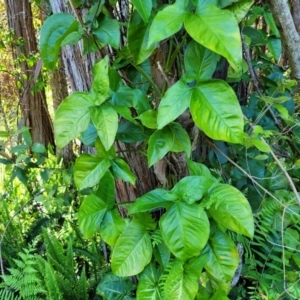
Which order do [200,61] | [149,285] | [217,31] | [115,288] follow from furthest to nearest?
[115,288], [149,285], [200,61], [217,31]

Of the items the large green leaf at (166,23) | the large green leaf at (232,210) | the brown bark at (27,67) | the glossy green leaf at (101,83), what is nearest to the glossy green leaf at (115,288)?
the large green leaf at (232,210)

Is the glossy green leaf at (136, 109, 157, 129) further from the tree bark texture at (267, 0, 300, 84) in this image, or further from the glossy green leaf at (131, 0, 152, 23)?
the tree bark texture at (267, 0, 300, 84)

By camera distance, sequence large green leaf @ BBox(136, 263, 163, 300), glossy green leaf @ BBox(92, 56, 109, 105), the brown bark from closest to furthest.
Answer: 1. glossy green leaf @ BBox(92, 56, 109, 105)
2. large green leaf @ BBox(136, 263, 163, 300)
3. the brown bark

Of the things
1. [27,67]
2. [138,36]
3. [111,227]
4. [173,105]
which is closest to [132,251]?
[111,227]

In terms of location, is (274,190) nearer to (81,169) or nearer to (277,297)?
(277,297)

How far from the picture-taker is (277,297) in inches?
29.5

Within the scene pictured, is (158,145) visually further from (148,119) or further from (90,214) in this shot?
(90,214)

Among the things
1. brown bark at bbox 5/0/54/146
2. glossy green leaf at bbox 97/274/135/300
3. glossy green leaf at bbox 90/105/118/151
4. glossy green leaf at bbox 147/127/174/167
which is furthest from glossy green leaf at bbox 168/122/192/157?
brown bark at bbox 5/0/54/146

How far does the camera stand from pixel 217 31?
42cm

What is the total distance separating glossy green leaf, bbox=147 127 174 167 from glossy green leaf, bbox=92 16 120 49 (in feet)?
0.55

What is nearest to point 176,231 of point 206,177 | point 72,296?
point 206,177

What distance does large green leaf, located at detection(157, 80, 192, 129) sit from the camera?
0.48 m

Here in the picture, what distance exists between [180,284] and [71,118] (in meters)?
0.34

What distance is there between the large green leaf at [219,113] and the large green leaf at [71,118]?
17 cm
